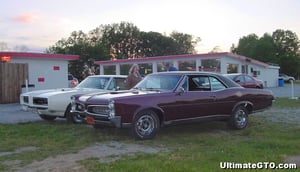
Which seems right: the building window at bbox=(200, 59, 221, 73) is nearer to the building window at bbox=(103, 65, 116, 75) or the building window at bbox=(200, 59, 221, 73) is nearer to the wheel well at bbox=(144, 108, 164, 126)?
the building window at bbox=(103, 65, 116, 75)

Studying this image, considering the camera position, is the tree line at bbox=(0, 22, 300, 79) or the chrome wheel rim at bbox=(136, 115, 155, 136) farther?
the tree line at bbox=(0, 22, 300, 79)

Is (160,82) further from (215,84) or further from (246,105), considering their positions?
(246,105)

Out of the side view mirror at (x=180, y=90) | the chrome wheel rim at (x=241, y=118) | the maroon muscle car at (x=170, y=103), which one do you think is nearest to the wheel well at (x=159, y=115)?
the maroon muscle car at (x=170, y=103)

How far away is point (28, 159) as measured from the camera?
20.7ft

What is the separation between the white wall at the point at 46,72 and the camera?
67.1 feet

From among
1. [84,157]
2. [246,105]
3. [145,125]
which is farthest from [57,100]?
[246,105]

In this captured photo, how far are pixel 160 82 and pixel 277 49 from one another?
77547 mm

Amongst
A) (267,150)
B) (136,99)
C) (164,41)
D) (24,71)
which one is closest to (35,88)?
(24,71)

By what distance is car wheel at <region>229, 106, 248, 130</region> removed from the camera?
951 centimetres

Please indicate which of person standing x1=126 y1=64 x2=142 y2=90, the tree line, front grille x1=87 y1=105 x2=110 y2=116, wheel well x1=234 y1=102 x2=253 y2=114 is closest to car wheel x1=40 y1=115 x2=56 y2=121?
person standing x1=126 y1=64 x2=142 y2=90

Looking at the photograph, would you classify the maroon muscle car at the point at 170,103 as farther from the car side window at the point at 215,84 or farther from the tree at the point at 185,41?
the tree at the point at 185,41

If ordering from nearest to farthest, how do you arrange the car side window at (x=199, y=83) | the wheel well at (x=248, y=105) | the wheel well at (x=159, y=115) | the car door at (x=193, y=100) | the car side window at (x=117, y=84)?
the wheel well at (x=159, y=115), the car door at (x=193, y=100), the car side window at (x=199, y=83), the wheel well at (x=248, y=105), the car side window at (x=117, y=84)

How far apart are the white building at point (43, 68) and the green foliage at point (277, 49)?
55.4m

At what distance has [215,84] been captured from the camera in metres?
9.41
